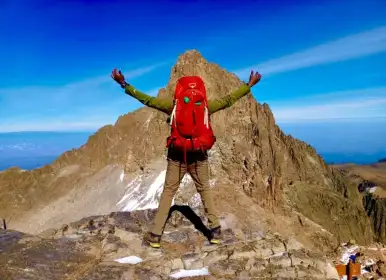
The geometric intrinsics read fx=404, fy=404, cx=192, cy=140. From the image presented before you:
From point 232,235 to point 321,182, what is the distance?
509 ft

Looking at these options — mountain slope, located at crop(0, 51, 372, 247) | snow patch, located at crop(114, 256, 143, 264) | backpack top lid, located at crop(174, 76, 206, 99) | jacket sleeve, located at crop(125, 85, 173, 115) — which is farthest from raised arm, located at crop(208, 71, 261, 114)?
mountain slope, located at crop(0, 51, 372, 247)

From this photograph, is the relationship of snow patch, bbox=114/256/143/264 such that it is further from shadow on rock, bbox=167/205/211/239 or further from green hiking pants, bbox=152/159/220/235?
shadow on rock, bbox=167/205/211/239

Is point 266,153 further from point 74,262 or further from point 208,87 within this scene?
point 74,262

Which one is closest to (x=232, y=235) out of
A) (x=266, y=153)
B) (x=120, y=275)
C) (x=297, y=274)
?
(x=297, y=274)

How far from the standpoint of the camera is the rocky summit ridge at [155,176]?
80188 millimetres

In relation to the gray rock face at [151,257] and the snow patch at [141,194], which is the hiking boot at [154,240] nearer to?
the gray rock face at [151,257]

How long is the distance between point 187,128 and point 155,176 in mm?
74425

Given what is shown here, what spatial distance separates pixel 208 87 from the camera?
324ft

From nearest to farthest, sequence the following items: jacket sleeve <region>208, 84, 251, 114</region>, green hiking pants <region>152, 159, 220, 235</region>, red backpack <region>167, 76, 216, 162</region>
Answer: red backpack <region>167, 76, 216, 162</region>, jacket sleeve <region>208, 84, 251, 114</region>, green hiking pants <region>152, 159, 220, 235</region>

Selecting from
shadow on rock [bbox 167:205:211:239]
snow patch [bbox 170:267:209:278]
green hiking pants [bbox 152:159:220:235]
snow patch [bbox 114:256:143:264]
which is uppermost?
green hiking pants [bbox 152:159:220:235]

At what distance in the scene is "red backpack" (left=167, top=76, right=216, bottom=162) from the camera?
394 inches

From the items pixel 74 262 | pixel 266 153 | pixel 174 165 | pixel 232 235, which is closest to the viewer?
pixel 74 262

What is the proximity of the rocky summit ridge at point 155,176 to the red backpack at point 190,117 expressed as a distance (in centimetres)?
4609

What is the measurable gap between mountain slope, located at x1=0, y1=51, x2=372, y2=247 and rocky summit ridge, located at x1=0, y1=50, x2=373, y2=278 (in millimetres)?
258
